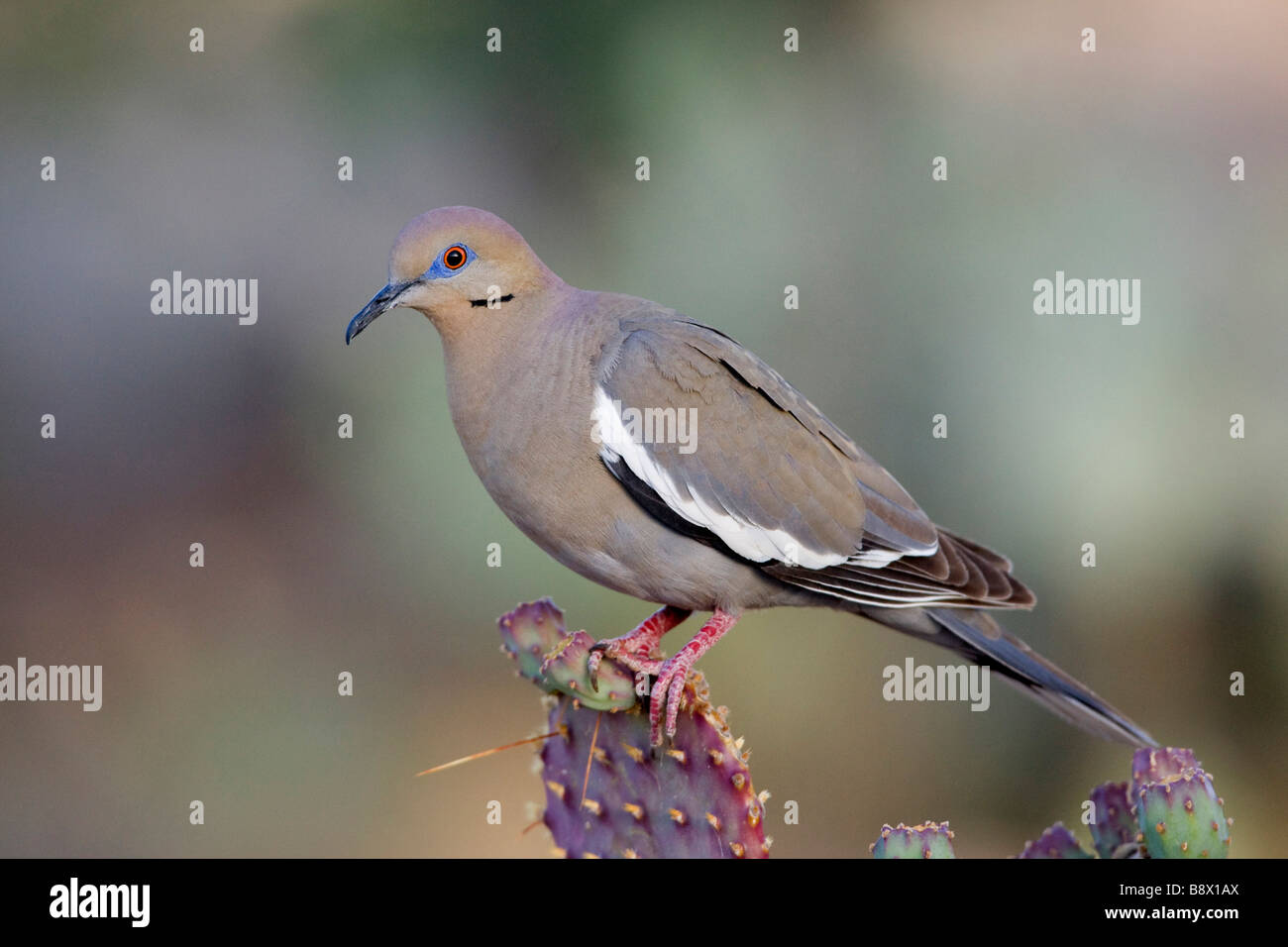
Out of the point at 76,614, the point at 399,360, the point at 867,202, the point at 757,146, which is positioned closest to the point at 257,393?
the point at 399,360

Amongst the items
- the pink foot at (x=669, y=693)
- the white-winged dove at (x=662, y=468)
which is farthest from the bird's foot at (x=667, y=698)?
the white-winged dove at (x=662, y=468)

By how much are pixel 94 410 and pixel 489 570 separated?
1.98m

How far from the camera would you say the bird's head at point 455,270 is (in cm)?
271

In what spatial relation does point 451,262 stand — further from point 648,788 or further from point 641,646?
point 648,788

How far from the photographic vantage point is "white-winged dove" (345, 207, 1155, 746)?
2689 millimetres

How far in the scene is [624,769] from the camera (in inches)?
92.9

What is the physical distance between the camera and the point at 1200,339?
205 inches

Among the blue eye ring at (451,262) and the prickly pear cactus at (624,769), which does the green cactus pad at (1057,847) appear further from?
the blue eye ring at (451,262)

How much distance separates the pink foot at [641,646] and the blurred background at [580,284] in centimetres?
196

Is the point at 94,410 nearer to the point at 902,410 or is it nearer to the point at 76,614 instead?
the point at 76,614

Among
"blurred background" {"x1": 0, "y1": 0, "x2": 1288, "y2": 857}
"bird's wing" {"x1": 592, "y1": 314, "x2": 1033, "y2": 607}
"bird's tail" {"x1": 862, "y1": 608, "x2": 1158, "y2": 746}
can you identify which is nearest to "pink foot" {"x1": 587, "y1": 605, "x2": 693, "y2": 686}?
"bird's wing" {"x1": 592, "y1": 314, "x2": 1033, "y2": 607}

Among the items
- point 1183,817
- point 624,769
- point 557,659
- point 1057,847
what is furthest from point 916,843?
point 557,659

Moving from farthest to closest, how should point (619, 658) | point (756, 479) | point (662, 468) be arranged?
1. point (756, 479)
2. point (662, 468)
3. point (619, 658)

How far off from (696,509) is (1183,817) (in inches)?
45.4
